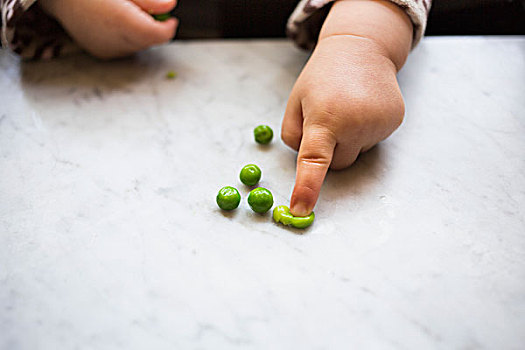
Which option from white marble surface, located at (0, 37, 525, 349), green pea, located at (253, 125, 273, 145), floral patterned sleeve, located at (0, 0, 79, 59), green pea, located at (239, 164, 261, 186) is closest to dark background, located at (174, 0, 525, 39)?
white marble surface, located at (0, 37, 525, 349)

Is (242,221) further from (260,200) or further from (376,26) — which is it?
(376,26)

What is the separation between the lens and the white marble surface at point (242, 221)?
54 centimetres

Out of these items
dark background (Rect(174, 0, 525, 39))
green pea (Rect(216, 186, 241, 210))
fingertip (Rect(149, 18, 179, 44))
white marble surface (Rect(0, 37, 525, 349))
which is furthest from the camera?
dark background (Rect(174, 0, 525, 39))

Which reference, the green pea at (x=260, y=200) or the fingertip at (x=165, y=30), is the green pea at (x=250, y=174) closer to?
the green pea at (x=260, y=200)

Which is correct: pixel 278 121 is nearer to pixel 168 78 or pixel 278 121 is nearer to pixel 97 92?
pixel 168 78

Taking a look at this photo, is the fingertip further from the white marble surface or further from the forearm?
the forearm

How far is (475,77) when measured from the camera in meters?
0.86

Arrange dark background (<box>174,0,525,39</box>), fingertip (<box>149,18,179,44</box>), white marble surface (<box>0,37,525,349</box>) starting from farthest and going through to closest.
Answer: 1. dark background (<box>174,0,525,39</box>)
2. fingertip (<box>149,18,179,44</box>)
3. white marble surface (<box>0,37,525,349</box>)

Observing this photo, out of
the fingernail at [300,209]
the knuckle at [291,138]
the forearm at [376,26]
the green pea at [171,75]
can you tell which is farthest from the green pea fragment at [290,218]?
the green pea at [171,75]

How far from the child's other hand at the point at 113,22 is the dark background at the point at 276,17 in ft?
0.62

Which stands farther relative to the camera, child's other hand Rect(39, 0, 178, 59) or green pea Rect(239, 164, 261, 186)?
child's other hand Rect(39, 0, 178, 59)

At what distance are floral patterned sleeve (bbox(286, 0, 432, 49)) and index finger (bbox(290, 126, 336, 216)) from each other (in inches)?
11.0

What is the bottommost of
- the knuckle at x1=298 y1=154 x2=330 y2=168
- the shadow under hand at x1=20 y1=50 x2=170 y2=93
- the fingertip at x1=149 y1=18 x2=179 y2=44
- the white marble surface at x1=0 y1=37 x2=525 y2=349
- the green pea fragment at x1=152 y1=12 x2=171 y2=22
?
the white marble surface at x1=0 y1=37 x2=525 y2=349

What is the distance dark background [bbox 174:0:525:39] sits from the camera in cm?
99
